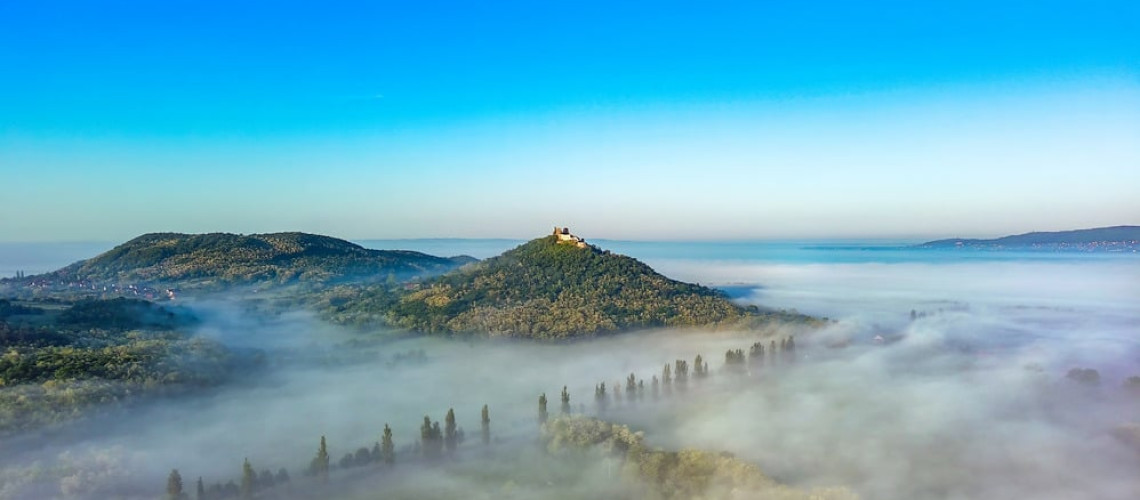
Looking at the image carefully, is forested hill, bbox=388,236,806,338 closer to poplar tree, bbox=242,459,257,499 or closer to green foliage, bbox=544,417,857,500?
green foliage, bbox=544,417,857,500

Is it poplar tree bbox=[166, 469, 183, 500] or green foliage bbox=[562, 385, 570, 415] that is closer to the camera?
poplar tree bbox=[166, 469, 183, 500]

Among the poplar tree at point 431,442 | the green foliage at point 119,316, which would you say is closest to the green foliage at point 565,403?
the poplar tree at point 431,442

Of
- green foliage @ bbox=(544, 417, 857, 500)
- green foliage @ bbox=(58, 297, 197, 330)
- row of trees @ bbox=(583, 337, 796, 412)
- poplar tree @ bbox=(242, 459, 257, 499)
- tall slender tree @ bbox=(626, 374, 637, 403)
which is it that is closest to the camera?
green foliage @ bbox=(544, 417, 857, 500)

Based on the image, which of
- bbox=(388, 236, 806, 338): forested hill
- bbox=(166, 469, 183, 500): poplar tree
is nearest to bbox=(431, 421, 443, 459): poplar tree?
bbox=(166, 469, 183, 500): poplar tree

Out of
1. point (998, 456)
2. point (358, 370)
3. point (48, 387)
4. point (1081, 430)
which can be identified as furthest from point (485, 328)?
point (1081, 430)

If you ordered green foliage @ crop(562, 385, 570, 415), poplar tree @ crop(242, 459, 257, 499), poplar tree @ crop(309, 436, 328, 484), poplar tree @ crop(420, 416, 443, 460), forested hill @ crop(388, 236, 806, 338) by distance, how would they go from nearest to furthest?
poplar tree @ crop(242, 459, 257, 499)
poplar tree @ crop(309, 436, 328, 484)
poplar tree @ crop(420, 416, 443, 460)
green foliage @ crop(562, 385, 570, 415)
forested hill @ crop(388, 236, 806, 338)

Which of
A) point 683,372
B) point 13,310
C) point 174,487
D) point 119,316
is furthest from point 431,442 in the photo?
point 13,310

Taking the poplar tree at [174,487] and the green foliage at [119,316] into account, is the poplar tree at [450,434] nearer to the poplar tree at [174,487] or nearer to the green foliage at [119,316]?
the poplar tree at [174,487]

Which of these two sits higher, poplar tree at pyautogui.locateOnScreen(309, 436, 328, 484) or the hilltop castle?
the hilltop castle
